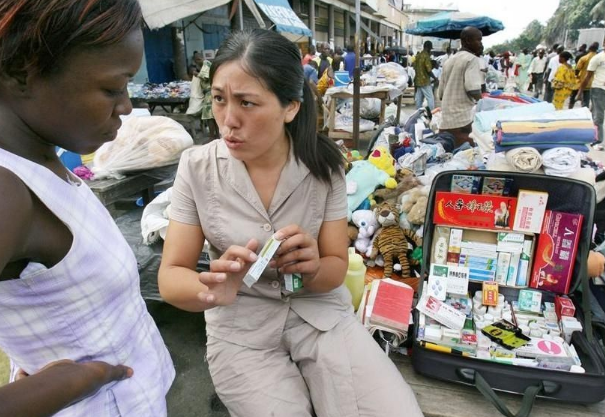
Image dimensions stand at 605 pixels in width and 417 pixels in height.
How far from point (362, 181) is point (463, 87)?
259 cm

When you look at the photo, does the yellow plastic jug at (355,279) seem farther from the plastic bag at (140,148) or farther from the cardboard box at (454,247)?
the plastic bag at (140,148)

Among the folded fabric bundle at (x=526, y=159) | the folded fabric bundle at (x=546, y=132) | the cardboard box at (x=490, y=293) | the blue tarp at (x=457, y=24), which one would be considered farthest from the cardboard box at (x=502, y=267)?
the blue tarp at (x=457, y=24)

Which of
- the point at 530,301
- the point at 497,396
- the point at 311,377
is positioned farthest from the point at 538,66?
the point at 311,377

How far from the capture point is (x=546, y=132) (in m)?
2.04

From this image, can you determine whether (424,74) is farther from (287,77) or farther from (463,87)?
(287,77)

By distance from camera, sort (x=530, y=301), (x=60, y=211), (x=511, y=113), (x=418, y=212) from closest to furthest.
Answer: (x=60, y=211)
(x=530, y=301)
(x=511, y=113)
(x=418, y=212)

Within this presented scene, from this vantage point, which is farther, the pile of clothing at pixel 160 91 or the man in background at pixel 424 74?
the man in background at pixel 424 74

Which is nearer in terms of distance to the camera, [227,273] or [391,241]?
[227,273]

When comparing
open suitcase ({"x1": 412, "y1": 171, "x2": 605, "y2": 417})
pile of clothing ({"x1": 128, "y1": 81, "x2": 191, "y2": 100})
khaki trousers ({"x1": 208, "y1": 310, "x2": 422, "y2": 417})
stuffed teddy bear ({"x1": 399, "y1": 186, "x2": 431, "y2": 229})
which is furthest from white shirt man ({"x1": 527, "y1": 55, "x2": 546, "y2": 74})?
khaki trousers ({"x1": 208, "y1": 310, "x2": 422, "y2": 417})

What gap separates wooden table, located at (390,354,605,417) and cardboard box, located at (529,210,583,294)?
50 cm

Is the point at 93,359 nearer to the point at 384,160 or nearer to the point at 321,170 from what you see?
the point at 321,170

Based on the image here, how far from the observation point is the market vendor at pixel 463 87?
4754 millimetres

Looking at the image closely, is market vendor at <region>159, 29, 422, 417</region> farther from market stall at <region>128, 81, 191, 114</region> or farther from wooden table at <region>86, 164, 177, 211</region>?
market stall at <region>128, 81, 191, 114</region>

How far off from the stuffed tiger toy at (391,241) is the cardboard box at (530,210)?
770mm
